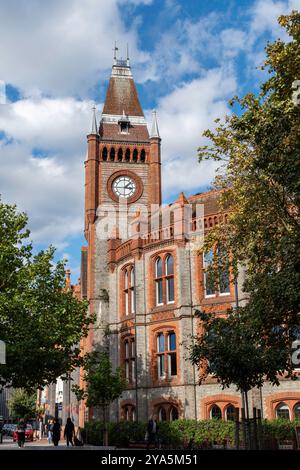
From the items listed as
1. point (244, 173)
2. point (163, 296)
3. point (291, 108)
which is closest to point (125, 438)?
point (163, 296)

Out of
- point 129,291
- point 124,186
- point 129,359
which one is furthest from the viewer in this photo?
point 124,186

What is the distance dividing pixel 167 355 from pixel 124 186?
19.7 metres

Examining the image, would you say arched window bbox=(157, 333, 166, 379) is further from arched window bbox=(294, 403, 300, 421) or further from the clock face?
the clock face

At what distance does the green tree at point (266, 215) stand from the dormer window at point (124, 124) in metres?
31.5

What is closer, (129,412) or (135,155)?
(129,412)

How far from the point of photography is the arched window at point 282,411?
1157 inches

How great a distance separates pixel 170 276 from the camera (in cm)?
3503

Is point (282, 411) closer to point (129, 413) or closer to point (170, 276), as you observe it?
point (170, 276)

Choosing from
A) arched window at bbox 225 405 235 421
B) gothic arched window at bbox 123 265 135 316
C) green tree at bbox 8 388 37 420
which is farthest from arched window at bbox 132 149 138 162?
green tree at bbox 8 388 37 420

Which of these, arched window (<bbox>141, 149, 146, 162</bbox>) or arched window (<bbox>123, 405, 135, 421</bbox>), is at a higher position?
arched window (<bbox>141, 149, 146, 162</bbox>)

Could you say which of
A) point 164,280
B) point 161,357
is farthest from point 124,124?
point 161,357

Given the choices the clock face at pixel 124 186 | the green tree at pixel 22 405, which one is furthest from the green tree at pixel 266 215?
the green tree at pixel 22 405

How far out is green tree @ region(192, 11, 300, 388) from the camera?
15.2m

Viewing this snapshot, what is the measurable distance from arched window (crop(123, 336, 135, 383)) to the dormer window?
865 inches
